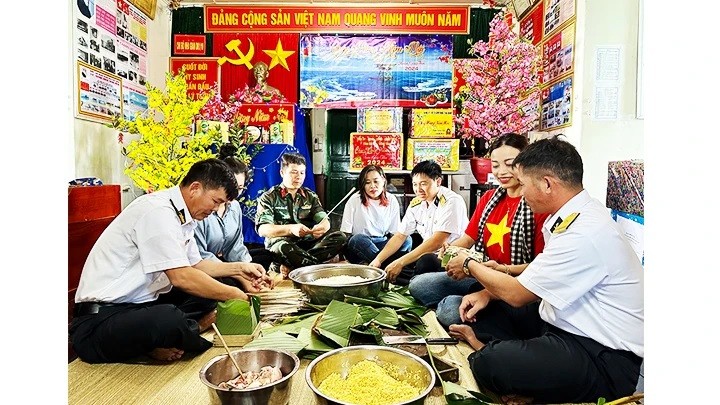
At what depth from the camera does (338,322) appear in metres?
2.52

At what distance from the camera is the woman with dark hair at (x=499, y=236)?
2.74 meters

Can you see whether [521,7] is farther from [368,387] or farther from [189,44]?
[368,387]

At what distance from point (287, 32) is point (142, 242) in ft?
15.8

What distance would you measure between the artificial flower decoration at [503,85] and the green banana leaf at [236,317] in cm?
306

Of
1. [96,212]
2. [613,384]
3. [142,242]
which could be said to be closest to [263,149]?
[96,212]

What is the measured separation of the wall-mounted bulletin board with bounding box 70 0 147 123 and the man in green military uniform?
6.60 ft

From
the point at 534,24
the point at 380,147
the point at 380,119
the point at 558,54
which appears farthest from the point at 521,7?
the point at 380,147

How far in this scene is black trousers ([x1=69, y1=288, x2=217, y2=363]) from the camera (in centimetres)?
231

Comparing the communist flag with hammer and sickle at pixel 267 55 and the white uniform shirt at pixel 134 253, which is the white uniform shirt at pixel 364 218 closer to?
the white uniform shirt at pixel 134 253

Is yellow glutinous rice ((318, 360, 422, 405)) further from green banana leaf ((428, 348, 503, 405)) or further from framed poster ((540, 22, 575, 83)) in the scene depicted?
framed poster ((540, 22, 575, 83))

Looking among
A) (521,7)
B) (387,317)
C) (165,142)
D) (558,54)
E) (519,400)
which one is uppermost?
(521,7)

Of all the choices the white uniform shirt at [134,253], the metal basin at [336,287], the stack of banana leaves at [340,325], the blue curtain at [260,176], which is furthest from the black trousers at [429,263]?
the blue curtain at [260,176]


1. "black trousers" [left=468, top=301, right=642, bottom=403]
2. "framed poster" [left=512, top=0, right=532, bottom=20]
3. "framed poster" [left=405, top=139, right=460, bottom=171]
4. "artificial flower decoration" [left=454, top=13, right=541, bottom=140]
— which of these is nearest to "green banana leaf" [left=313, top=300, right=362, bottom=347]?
"black trousers" [left=468, top=301, right=642, bottom=403]

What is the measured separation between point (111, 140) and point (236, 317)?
3.63 metres
